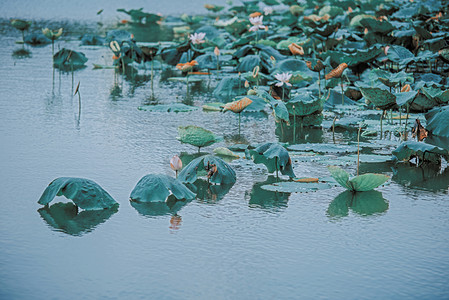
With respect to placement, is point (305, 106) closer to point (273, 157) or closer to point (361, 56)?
point (273, 157)

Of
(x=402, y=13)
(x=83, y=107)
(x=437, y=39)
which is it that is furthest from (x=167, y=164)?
(x=402, y=13)

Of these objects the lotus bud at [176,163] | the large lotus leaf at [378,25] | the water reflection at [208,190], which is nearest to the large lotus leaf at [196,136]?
the water reflection at [208,190]

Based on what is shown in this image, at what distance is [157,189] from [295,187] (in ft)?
1.90

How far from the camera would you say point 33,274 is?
1.99m

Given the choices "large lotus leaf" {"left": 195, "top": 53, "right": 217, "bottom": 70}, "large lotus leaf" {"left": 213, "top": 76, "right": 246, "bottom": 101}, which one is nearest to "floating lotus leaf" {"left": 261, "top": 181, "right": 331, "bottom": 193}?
"large lotus leaf" {"left": 213, "top": 76, "right": 246, "bottom": 101}

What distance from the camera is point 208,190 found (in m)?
2.87

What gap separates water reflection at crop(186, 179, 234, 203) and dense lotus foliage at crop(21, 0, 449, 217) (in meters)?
0.04

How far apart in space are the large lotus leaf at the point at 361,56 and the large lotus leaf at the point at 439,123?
1.41 m

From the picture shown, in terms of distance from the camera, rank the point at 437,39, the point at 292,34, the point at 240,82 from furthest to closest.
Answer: the point at 292,34
the point at 437,39
the point at 240,82

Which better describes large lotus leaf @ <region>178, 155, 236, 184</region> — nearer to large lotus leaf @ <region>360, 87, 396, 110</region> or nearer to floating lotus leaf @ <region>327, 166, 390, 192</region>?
floating lotus leaf @ <region>327, 166, 390, 192</region>

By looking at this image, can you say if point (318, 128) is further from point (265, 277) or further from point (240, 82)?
point (265, 277)

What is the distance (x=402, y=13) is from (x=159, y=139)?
6402 millimetres

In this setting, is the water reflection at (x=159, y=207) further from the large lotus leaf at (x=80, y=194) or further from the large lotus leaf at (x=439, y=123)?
the large lotus leaf at (x=439, y=123)

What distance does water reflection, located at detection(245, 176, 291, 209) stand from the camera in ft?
8.75
